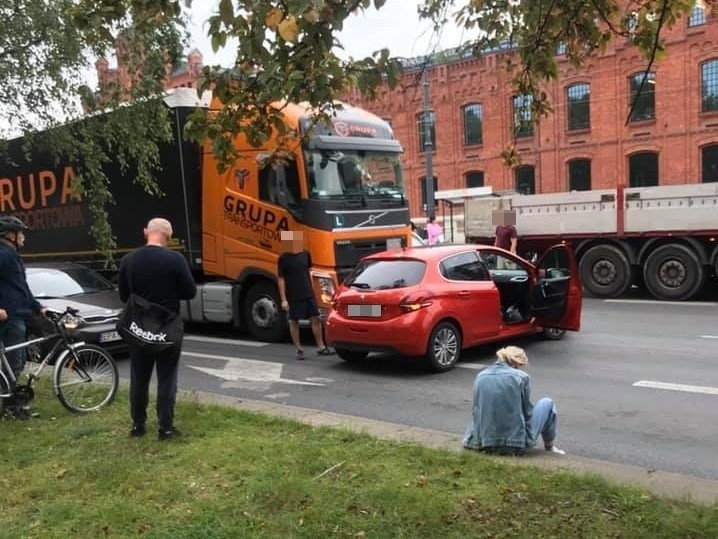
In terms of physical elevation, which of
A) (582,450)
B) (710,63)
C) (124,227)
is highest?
(710,63)

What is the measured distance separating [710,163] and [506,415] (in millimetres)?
29297

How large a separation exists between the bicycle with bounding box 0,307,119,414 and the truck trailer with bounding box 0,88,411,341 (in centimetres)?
396

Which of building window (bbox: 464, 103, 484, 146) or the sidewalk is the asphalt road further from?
building window (bbox: 464, 103, 484, 146)

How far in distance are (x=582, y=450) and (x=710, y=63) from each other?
95.9ft

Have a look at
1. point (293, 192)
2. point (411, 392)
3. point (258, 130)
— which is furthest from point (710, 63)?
point (258, 130)

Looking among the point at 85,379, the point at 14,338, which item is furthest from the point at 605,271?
the point at 14,338

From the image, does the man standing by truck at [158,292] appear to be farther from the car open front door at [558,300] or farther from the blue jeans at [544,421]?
the car open front door at [558,300]

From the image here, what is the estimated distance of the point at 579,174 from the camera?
33.8m

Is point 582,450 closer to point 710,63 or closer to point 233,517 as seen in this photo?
point 233,517

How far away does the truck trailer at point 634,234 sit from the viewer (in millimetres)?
14914

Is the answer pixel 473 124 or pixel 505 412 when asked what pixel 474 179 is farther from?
pixel 505 412

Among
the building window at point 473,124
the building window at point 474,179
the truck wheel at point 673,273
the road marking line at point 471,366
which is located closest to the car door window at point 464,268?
the road marking line at point 471,366

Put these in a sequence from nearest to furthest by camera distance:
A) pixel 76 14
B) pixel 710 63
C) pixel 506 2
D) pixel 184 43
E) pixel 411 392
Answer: pixel 76 14 → pixel 506 2 → pixel 411 392 → pixel 184 43 → pixel 710 63

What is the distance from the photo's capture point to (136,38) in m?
9.48
